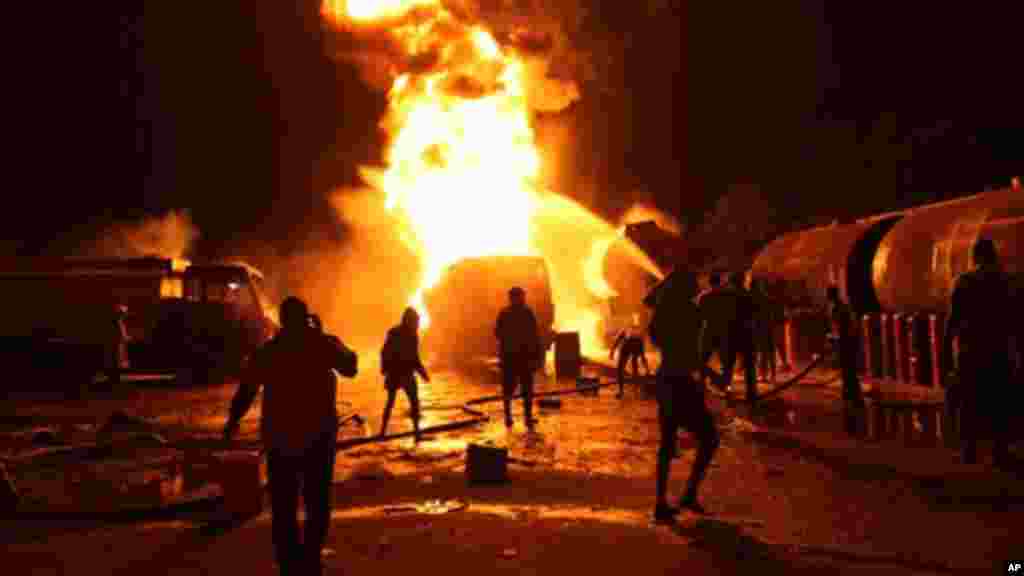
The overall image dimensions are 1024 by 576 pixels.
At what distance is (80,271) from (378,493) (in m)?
19.6

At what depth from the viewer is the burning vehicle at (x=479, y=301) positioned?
23281 millimetres

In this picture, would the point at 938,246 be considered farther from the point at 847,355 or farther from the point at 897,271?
the point at 847,355

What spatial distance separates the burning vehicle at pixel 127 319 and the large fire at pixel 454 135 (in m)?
9.63

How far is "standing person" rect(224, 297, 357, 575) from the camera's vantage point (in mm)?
5066

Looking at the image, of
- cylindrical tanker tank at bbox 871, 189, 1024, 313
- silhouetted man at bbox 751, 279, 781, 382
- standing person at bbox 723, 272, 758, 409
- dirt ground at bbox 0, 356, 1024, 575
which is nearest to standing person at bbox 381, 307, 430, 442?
dirt ground at bbox 0, 356, 1024, 575

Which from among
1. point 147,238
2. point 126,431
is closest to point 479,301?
point 126,431

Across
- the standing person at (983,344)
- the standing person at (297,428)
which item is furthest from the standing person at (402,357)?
the standing person at (297,428)

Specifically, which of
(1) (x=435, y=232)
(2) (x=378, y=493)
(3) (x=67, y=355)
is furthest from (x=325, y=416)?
(1) (x=435, y=232)

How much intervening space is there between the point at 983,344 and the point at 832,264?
32.5ft

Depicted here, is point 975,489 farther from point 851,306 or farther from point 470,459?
point 851,306

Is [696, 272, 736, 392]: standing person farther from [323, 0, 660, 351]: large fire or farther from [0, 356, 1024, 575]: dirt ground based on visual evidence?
[323, 0, 660, 351]: large fire

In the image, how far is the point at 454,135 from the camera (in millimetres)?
33281

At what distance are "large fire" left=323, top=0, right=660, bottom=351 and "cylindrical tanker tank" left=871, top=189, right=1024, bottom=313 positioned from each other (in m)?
17.9

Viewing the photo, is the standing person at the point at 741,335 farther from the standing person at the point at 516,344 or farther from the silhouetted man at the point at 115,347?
the silhouetted man at the point at 115,347
